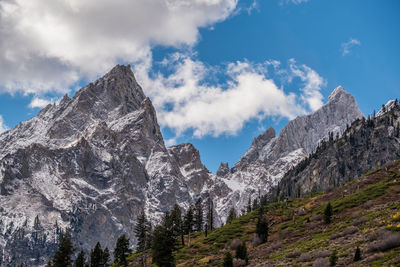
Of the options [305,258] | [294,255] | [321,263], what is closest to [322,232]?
[294,255]

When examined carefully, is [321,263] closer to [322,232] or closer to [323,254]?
[323,254]

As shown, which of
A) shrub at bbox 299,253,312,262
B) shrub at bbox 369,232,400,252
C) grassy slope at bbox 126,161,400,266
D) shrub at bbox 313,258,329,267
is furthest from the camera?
shrub at bbox 299,253,312,262

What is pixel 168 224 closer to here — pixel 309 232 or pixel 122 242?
pixel 122 242

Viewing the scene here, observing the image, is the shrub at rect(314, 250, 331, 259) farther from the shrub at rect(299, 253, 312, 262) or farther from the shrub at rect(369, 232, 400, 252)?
the shrub at rect(369, 232, 400, 252)

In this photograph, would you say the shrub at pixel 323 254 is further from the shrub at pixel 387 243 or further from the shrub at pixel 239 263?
the shrub at pixel 239 263

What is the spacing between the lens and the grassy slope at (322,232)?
4662 cm

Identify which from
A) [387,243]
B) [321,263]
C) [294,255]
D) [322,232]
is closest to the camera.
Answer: [387,243]

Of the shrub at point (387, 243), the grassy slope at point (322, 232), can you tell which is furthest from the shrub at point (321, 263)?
the shrub at point (387, 243)

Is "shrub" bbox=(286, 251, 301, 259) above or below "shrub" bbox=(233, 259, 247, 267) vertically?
above

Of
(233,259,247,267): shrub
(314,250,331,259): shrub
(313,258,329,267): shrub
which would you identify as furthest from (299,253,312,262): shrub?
(233,259,247,267): shrub

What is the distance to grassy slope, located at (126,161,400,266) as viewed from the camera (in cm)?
4662

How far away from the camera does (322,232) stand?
71.9 meters

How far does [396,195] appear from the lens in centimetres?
8381

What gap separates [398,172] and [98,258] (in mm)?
83659
